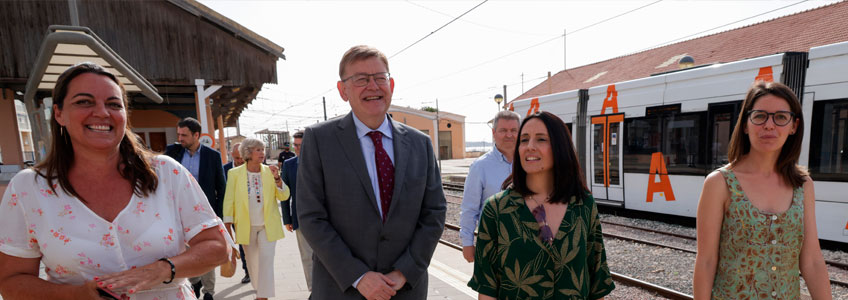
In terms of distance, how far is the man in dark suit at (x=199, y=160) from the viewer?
4.40 metres

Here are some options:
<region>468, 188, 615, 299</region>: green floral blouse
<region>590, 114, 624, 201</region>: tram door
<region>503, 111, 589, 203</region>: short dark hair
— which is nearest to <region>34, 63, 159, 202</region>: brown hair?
<region>468, 188, 615, 299</region>: green floral blouse

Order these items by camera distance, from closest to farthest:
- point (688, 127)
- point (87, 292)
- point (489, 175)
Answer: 1. point (87, 292)
2. point (489, 175)
3. point (688, 127)

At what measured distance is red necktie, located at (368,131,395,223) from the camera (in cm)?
212

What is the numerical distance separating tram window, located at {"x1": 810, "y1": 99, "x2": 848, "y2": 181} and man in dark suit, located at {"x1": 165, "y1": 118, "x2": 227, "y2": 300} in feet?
29.7

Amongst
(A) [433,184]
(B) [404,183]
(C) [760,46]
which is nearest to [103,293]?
(B) [404,183]

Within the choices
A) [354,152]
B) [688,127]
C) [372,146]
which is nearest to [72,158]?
[354,152]

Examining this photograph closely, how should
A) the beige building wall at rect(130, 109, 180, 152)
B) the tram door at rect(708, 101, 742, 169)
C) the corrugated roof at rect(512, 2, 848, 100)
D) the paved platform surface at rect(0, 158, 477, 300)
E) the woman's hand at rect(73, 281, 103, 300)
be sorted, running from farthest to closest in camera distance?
1. the corrugated roof at rect(512, 2, 848, 100)
2. the beige building wall at rect(130, 109, 180, 152)
3. the tram door at rect(708, 101, 742, 169)
4. the paved platform surface at rect(0, 158, 477, 300)
5. the woman's hand at rect(73, 281, 103, 300)

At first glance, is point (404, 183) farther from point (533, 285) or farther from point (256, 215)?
point (256, 215)

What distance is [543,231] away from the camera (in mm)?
1815

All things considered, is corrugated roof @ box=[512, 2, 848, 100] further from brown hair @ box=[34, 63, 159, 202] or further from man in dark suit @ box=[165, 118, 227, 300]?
brown hair @ box=[34, 63, 159, 202]

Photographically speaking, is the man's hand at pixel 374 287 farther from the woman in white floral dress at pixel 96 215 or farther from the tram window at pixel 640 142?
the tram window at pixel 640 142

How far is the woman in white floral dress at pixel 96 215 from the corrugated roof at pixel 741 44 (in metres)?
21.8

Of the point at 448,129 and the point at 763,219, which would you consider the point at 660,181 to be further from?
the point at 448,129

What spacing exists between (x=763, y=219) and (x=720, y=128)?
21.9 ft
